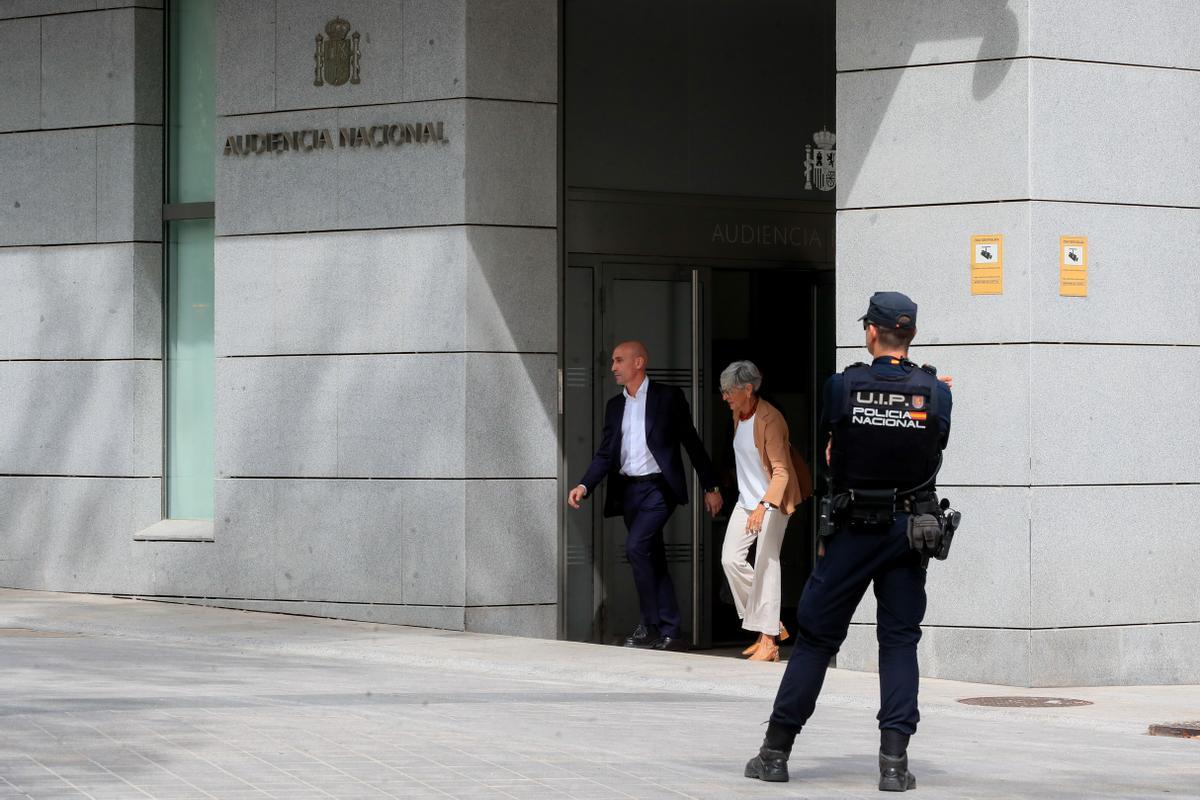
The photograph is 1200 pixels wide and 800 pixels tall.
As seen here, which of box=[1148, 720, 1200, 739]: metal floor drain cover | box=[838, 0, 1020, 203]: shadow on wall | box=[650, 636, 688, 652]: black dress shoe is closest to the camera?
box=[1148, 720, 1200, 739]: metal floor drain cover

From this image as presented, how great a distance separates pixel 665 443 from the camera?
1394cm

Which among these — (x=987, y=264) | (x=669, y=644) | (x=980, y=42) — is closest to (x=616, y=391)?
(x=669, y=644)

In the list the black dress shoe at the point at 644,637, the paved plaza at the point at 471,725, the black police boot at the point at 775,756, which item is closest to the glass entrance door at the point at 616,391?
the black dress shoe at the point at 644,637

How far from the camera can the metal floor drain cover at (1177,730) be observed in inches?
390

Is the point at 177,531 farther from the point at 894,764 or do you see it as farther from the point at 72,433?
the point at 894,764

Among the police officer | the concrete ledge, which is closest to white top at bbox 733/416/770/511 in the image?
the concrete ledge

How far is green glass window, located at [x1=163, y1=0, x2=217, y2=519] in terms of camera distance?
1548 centimetres

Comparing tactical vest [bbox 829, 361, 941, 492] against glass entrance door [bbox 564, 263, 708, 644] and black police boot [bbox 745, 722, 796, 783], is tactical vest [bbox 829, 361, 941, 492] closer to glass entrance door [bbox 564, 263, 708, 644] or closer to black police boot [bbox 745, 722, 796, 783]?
black police boot [bbox 745, 722, 796, 783]

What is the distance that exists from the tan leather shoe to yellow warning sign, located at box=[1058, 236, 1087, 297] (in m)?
3.01

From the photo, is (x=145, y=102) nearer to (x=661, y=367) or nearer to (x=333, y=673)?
(x=661, y=367)

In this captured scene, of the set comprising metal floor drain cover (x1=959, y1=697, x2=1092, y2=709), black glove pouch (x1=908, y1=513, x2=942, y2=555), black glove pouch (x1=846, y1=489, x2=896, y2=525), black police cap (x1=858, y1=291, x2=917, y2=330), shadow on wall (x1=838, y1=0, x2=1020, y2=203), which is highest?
shadow on wall (x1=838, y1=0, x2=1020, y2=203)

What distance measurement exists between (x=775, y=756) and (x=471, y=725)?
73.4 inches

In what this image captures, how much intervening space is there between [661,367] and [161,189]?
3942mm

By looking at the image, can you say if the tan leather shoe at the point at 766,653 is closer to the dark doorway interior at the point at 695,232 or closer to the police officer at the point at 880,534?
the dark doorway interior at the point at 695,232
